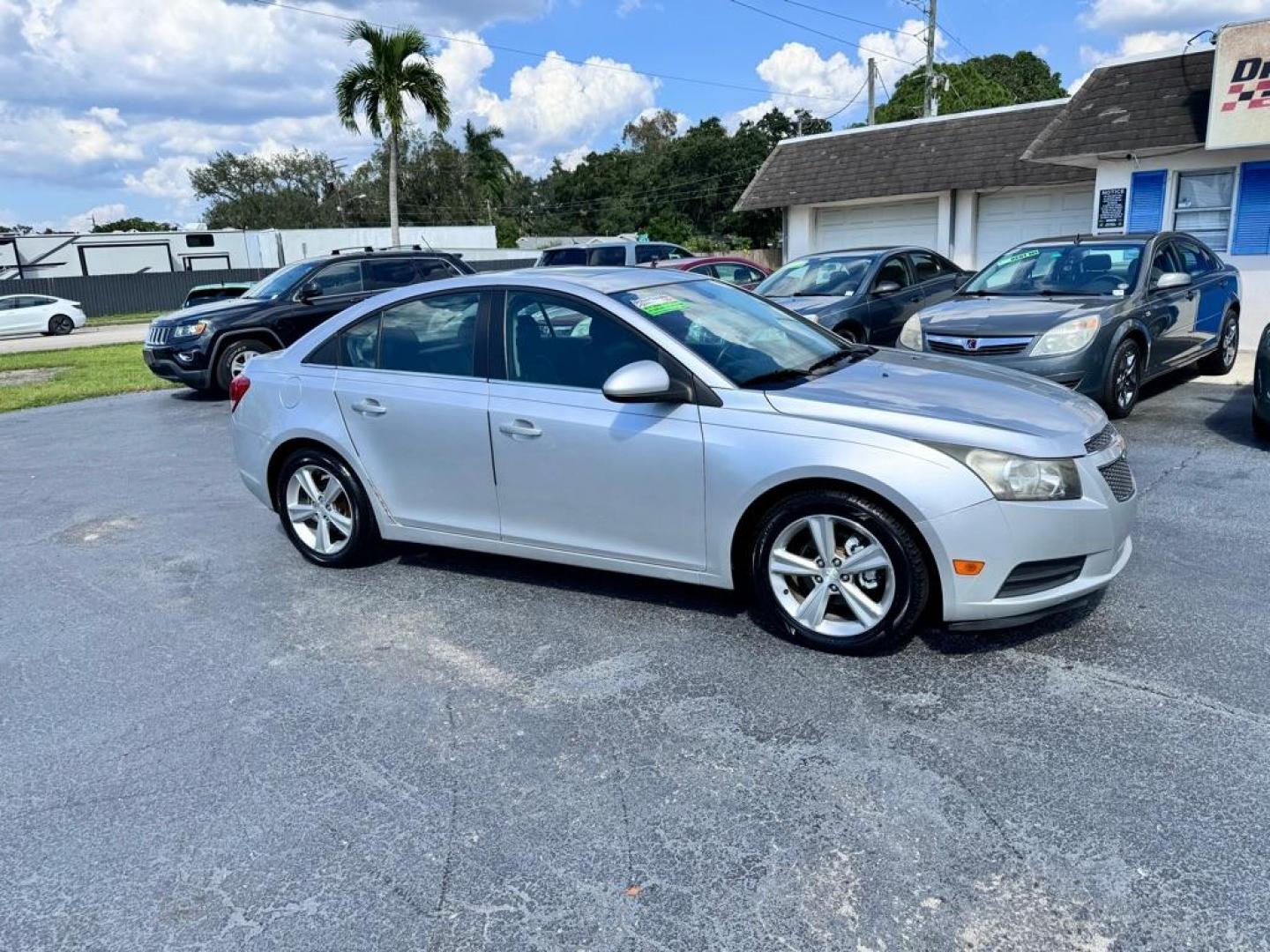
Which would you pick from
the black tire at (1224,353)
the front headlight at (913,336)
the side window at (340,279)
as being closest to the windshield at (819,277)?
the front headlight at (913,336)

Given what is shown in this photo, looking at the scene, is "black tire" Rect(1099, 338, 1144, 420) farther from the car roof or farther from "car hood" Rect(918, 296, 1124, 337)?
the car roof

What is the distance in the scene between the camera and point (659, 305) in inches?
177

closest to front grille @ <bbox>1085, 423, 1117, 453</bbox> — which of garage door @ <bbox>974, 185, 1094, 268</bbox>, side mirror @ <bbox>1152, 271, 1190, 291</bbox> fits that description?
side mirror @ <bbox>1152, 271, 1190, 291</bbox>

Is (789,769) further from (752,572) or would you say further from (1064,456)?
(1064,456)

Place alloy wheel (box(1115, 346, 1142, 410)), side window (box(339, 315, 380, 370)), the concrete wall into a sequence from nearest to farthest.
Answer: side window (box(339, 315, 380, 370))
alloy wheel (box(1115, 346, 1142, 410))
the concrete wall

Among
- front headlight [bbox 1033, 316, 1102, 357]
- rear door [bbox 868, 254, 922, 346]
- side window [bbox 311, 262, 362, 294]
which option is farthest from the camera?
side window [bbox 311, 262, 362, 294]

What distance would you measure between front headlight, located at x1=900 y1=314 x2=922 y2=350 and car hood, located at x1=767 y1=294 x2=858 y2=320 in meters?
A: 1.53

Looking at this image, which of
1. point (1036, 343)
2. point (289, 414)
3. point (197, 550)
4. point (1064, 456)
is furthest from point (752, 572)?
point (1036, 343)

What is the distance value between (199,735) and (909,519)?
9.42 feet

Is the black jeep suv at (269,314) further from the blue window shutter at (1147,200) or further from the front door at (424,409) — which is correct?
the blue window shutter at (1147,200)

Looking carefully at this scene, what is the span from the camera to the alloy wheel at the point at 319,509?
17.1 feet

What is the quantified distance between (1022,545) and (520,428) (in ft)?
7.38

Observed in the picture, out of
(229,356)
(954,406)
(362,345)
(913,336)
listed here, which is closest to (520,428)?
(362,345)

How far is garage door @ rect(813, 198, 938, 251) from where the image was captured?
21312 millimetres
